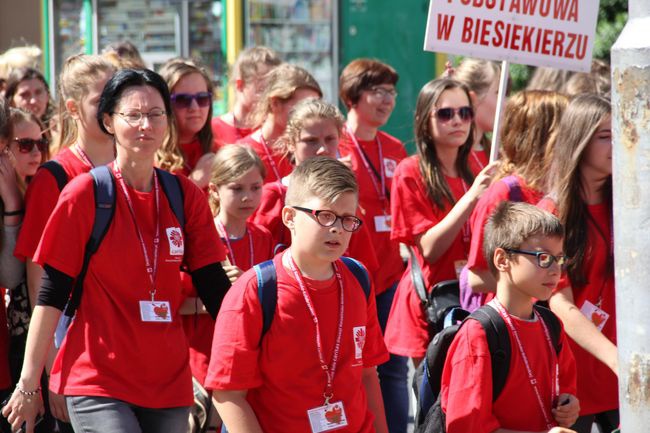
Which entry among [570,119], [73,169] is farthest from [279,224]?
[570,119]

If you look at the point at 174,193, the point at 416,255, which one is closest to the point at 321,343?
the point at 174,193

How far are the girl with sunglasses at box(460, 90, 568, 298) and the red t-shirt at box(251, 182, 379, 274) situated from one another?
2.09 ft

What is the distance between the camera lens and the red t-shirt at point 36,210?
15.2 feet

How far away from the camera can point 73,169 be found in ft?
16.0

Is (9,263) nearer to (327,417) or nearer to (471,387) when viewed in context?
(327,417)

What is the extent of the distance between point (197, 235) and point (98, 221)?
0.44 metres

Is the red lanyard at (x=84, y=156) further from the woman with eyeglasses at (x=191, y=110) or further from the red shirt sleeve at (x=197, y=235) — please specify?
the woman with eyeglasses at (x=191, y=110)

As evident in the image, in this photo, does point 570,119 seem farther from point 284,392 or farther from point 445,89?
point 284,392

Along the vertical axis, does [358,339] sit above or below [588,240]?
below

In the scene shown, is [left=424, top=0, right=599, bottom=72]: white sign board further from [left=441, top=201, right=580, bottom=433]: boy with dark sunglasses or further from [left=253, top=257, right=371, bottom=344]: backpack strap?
[left=253, top=257, right=371, bottom=344]: backpack strap

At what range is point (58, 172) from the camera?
188 inches

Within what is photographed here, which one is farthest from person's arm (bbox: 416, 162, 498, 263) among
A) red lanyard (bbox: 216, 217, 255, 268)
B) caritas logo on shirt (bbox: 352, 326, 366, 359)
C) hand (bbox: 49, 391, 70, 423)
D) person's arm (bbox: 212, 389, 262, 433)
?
hand (bbox: 49, 391, 70, 423)

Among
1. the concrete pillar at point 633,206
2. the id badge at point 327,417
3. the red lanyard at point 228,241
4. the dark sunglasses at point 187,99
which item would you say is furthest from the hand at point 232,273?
the concrete pillar at point 633,206

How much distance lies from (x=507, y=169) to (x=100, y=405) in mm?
2153
